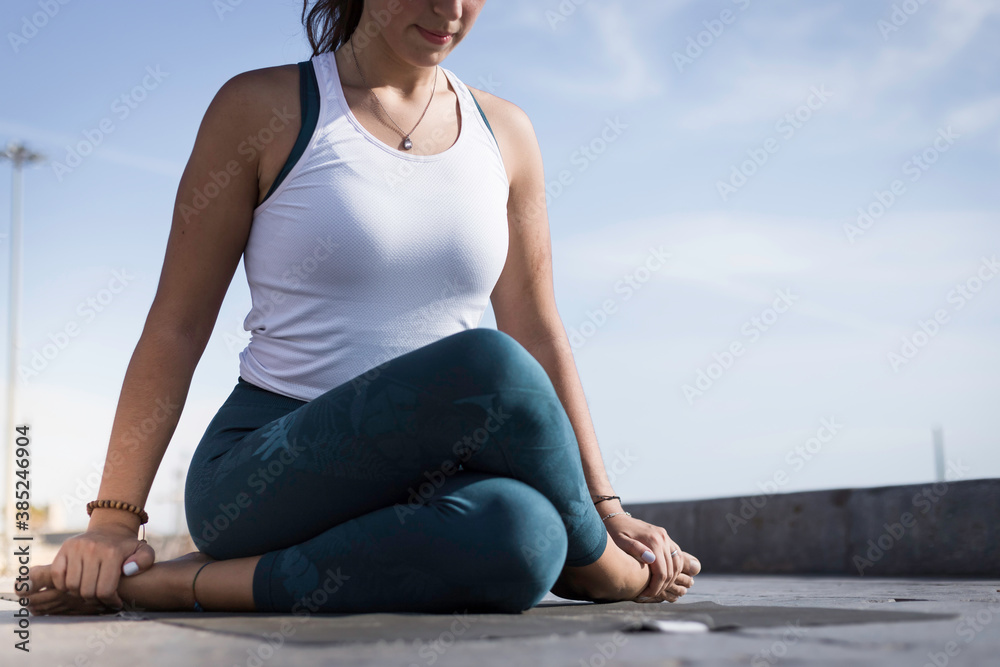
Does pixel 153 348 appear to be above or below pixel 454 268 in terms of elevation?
below

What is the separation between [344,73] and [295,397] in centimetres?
80

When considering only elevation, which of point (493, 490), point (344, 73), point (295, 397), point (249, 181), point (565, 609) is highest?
point (344, 73)

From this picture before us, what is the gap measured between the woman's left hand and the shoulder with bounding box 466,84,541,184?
92 centimetres

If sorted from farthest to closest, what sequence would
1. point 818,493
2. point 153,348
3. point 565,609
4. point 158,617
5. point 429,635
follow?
1. point 818,493
2. point 153,348
3. point 565,609
4. point 158,617
5. point 429,635

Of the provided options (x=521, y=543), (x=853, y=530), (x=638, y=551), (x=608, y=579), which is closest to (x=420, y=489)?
(x=521, y=543)

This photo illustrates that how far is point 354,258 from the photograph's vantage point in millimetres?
1840

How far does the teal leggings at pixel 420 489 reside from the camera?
153cm

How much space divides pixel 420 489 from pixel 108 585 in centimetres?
60

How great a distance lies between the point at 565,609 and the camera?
5.54ft

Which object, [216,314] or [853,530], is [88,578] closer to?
[216,314]

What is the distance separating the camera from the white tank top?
184 cm

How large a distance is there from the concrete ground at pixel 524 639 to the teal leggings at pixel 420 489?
4.0 inches

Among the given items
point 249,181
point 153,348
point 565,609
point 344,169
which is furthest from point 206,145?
point 565,609

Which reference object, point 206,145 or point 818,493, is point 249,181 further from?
point 818,493
